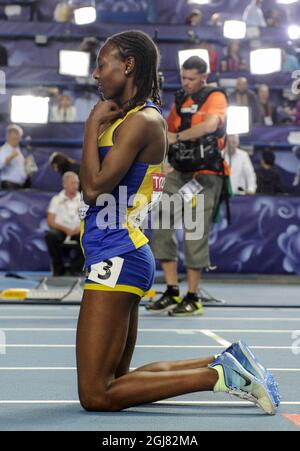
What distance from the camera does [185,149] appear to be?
27.4 ft

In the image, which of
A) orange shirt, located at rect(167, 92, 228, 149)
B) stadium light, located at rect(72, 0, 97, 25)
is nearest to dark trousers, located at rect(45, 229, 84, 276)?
orange shirt, located at rect(167, 92, 228, 149)

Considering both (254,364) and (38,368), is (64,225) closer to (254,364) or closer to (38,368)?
(38,368)

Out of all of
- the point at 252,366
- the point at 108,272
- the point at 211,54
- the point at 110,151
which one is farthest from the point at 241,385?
the point at 211,54

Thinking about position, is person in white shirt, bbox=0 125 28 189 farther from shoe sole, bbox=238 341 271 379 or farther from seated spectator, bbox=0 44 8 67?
shoe sole, bbox=238 341 271 379

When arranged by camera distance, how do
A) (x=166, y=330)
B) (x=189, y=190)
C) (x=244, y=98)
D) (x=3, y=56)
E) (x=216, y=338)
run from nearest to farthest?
(x=216, y=338)
(x=166, y=330)
(x=189, y=190)
(x=244, y=98)
(x=3, y=56)

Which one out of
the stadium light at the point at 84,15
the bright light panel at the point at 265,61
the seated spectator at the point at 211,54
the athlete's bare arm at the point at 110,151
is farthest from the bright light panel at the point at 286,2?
the athlete's bare arm at the point at 110,151

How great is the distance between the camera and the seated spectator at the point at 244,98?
15273mm

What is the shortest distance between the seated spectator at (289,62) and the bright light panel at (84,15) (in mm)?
3341

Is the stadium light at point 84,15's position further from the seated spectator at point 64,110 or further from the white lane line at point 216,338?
→ the white lane line at point 216,338

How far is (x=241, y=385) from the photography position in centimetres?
427

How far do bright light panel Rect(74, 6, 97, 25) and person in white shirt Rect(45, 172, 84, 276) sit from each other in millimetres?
6052

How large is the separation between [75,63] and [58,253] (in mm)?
4949
